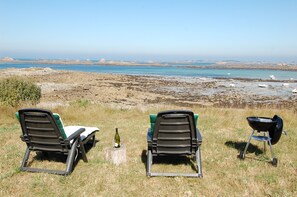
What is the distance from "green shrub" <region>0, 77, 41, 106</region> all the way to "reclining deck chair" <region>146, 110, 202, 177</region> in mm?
9756

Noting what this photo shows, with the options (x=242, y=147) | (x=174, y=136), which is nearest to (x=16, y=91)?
(x=174, y=136)

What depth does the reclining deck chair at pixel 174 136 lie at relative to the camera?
4777mm

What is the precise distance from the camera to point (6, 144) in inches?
282

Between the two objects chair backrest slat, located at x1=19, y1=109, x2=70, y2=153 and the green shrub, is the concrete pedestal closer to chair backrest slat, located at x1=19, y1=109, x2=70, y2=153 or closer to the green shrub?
chair backrest slat, located at x1=19, y1=109, x2=70, y2=153

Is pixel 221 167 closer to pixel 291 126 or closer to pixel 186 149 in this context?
pixel 186 149

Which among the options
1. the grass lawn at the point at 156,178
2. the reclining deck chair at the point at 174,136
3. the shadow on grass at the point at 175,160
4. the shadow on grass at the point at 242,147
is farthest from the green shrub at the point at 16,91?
the shadow on grass at the point at 242,147

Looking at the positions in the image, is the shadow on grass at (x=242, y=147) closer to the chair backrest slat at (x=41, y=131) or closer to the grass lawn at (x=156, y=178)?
the grass lawn at (x=156, y=178)

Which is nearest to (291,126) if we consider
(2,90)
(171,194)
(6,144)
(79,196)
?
(171,194)

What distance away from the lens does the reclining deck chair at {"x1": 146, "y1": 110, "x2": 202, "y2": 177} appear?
15.7 feet

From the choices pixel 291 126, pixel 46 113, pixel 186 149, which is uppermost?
pixel 46 113

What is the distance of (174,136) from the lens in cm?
496

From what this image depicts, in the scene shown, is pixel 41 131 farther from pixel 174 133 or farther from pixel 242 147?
pixel 242 147

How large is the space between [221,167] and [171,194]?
1684mm

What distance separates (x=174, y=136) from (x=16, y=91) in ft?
35.5
